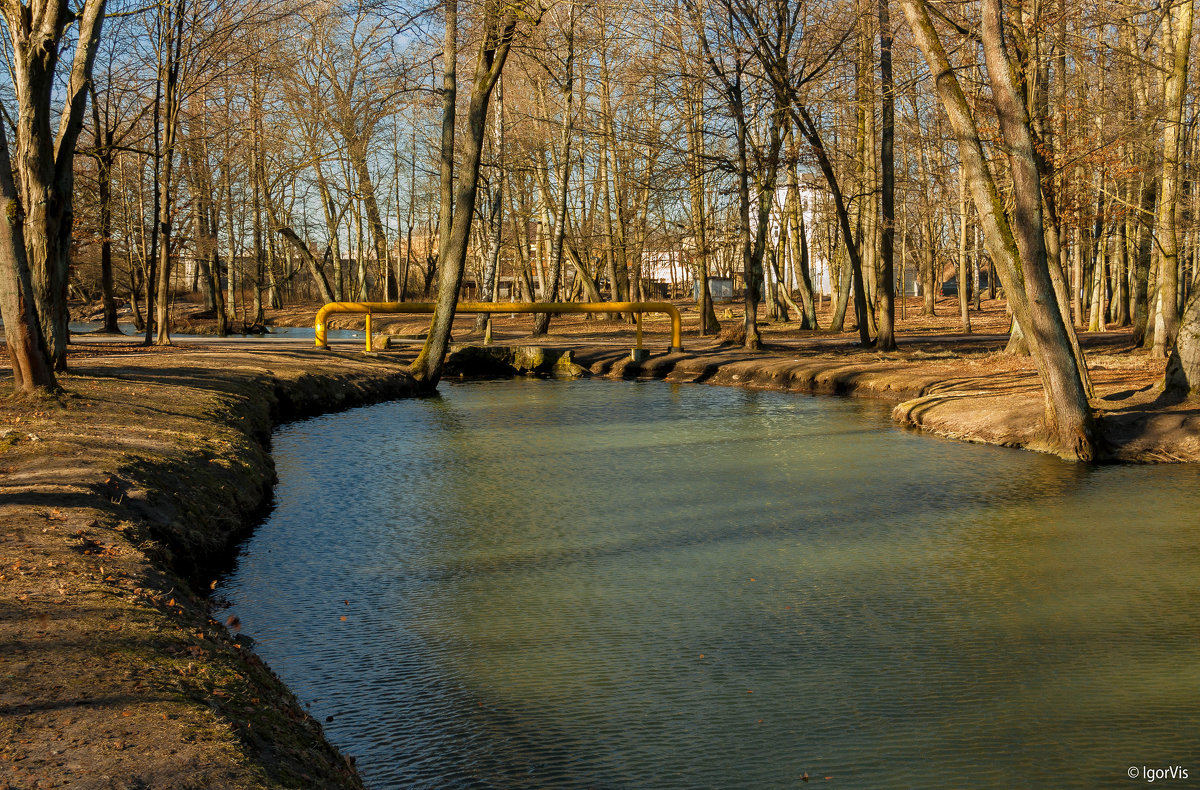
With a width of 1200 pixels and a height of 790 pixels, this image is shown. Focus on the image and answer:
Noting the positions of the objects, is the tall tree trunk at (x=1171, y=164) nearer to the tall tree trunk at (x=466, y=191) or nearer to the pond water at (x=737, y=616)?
the pond water at (x=737, y=616)

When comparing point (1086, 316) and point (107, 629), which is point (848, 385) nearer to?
point (107, 629)

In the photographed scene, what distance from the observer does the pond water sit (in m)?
4.04

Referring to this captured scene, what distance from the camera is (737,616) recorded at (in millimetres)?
5664

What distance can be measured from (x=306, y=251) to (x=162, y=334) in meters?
17.6

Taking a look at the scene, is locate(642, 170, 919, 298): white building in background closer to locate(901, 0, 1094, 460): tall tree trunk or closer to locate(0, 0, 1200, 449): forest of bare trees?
locate(0, 0, 1200, 449): forest of bare trees

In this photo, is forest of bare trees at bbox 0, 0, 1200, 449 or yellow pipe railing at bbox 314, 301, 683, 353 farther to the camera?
yellow pipe railing at bbox 314, 301, 683, 353

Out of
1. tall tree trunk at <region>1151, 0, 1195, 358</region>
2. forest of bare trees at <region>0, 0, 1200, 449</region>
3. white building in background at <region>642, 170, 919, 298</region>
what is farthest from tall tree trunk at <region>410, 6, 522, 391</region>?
tall tree trunk at <region>1151, 0, 1195, 358</region>

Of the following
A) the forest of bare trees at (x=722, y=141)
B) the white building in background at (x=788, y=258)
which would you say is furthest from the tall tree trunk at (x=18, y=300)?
the white building in background at (x=788, y=258)

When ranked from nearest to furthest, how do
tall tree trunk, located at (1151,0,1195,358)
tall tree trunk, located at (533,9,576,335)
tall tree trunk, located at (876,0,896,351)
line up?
tall tree trunk, located at (1151,0,1195,358)
tall tree trunk, located at (876,0,896,351)
tall tree trunk, located at (533,9,576,335)

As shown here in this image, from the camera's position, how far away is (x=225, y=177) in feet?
116

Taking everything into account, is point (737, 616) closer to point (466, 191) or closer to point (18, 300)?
point (18, 300)

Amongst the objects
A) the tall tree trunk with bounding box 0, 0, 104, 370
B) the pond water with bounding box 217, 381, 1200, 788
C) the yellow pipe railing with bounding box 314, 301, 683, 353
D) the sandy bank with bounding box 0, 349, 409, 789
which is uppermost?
the tall tree trunk with bounding box 0, 0, 104, 370

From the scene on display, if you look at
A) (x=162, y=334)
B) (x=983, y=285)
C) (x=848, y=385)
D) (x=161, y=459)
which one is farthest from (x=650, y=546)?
(x=983, y=285)

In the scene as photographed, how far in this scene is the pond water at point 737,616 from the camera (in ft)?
13.2
